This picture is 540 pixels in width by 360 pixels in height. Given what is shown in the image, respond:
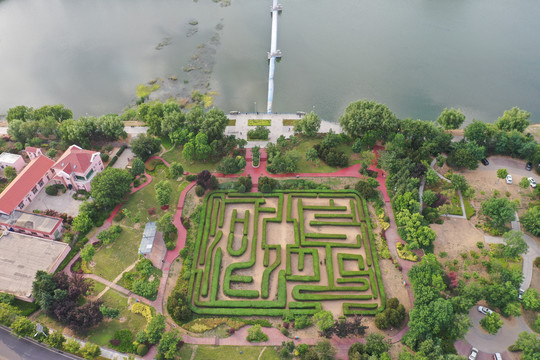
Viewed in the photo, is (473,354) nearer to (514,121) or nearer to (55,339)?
(514,121)

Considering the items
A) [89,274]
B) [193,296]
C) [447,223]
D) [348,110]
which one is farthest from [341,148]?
[89,274]

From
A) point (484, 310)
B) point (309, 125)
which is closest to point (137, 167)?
point (309, 125)

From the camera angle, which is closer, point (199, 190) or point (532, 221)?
point (532, 221)

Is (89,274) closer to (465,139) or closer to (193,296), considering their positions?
(193,296)

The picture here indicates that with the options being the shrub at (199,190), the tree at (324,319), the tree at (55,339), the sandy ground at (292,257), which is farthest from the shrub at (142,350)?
the shrub at (199,190)

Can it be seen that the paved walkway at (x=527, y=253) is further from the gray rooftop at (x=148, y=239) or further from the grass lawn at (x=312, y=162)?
the gray rooftop at (x=148, y=239)
